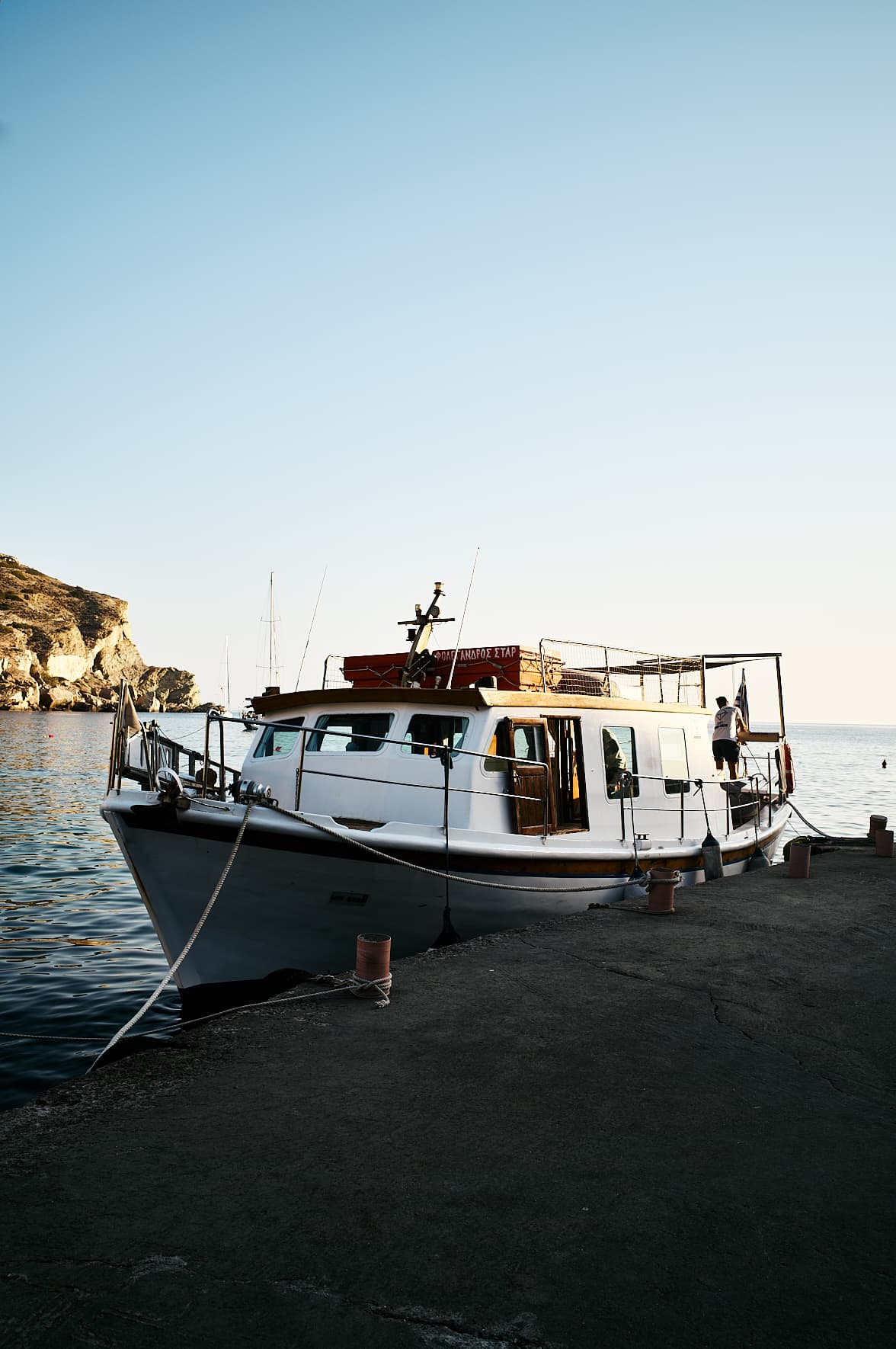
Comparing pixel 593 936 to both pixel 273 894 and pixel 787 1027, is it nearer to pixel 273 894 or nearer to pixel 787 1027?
pixel 787 1027

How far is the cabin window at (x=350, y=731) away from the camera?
Result: 10.3 metres

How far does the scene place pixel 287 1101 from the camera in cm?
413

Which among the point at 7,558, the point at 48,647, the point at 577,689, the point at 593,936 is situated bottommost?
the point at 593,936

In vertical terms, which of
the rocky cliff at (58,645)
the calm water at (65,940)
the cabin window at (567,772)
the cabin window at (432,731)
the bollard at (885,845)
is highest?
the rocky cliff at (58,645)

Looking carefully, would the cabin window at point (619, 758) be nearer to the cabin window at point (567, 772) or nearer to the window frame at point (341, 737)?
the cabin window at point (567, 772)

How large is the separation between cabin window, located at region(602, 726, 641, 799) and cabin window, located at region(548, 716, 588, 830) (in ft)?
1.62

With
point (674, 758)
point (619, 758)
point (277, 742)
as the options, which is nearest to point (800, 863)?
point (674, 758)

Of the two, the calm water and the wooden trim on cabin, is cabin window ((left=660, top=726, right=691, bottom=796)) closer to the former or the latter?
the wooden trim on cabin

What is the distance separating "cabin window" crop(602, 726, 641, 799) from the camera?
1142 cm

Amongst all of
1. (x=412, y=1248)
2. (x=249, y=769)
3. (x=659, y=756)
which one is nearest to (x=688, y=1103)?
(x=412, y=1248)

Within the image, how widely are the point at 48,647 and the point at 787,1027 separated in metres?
157

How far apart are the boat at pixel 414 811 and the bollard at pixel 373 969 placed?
1.20 metres

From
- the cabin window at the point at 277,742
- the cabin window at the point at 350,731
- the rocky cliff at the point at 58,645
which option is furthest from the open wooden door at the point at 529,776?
the rocky cliff at the point at 58,645

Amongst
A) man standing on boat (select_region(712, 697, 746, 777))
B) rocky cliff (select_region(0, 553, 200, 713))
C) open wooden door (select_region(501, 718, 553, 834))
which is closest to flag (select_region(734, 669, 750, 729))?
man standing on boat (select_region(712, 697, 746, 777))
